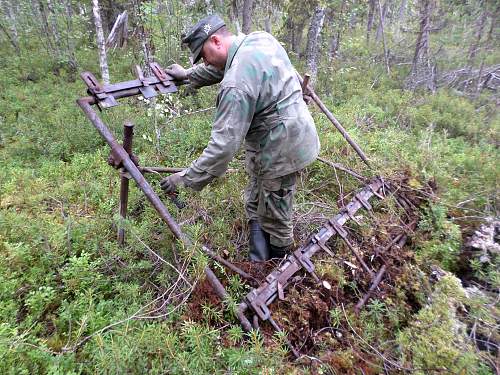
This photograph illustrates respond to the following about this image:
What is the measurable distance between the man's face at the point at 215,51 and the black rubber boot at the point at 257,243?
163 centimetres

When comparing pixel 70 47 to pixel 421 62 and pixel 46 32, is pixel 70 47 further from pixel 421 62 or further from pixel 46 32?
pixel 421 62

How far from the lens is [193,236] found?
2.66 meters

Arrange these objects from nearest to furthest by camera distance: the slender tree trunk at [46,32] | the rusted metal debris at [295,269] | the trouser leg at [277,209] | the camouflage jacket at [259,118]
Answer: the camouflage jacket at [259,118]
the rusted metal debris at [295,269]
the trouser leg at [277,209]
the slender tree trunk at [46,32]

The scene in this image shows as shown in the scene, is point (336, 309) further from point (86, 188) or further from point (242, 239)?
point (86, 188)

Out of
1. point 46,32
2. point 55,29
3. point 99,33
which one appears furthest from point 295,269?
point 55,29

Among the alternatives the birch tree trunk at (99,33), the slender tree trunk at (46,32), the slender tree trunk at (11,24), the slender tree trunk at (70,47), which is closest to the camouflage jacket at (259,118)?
the birch tree trunk at (99,33)

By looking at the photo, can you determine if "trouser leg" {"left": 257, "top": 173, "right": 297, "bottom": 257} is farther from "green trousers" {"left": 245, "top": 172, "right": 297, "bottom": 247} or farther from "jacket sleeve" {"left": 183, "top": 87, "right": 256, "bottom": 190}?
"jacket sleeve" {"left": 183, "top": 87, "right": 256, "bottom": 190}

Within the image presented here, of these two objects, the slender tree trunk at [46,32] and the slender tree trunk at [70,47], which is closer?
the slender tree trunk at [70,47]

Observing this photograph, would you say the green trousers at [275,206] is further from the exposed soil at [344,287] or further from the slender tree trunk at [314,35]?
the slender tree trunk at [314,35]

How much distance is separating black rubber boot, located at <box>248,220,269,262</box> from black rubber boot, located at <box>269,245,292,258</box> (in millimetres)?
63

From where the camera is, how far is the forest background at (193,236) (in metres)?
2.33

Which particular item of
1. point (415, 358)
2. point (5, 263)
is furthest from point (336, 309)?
point (5, 263)

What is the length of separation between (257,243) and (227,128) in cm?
144

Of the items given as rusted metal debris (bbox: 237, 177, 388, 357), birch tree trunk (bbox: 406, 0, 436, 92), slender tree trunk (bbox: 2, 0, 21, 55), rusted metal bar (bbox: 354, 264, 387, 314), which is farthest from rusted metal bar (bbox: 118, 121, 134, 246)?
slender tree trunk (bbox: 2, 0, 21, 55)
